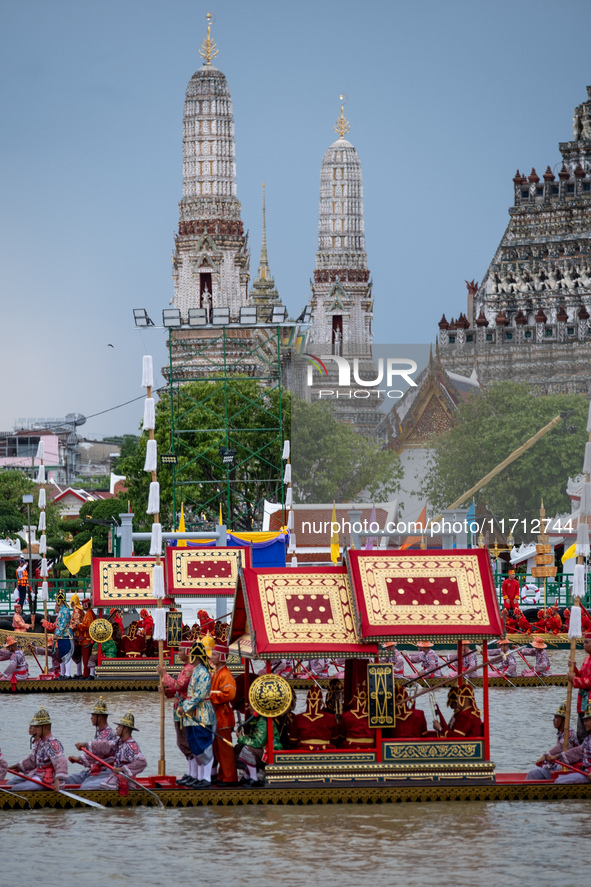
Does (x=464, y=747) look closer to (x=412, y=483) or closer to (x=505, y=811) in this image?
(x=505, y=811)

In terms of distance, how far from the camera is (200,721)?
1599cm

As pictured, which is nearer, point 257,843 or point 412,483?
point 257,843

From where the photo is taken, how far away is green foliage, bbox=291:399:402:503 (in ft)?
203

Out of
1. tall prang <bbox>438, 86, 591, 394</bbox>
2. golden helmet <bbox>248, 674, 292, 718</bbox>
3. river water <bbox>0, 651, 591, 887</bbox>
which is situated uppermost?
tall prang <bbox>438, 86, 591, 394</bbox>

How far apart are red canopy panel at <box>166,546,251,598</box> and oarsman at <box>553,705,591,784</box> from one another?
1464 centimetres

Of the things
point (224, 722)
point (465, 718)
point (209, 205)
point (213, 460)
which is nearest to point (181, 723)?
point (224, 722)

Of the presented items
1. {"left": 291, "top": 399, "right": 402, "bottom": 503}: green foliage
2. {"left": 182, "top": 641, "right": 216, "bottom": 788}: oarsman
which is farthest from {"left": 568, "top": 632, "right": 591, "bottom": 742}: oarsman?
{"left": 291, "top": 399, "right": 402, "bottom": 503}: green foliage

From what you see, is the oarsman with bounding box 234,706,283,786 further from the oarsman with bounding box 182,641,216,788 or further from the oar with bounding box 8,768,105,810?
the oar with bounding box 8,768,105,810

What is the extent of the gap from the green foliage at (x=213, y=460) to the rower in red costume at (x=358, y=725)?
41.1 meters

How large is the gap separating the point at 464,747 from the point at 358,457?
47052mm

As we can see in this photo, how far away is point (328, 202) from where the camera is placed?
92.9 metres

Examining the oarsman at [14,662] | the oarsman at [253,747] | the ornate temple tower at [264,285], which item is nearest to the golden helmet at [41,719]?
the oarsman at [253,747]

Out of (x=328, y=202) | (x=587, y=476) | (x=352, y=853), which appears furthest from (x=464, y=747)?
(x=328, y=202)

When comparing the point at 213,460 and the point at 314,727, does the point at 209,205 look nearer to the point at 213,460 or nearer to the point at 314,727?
the point at 213,460
